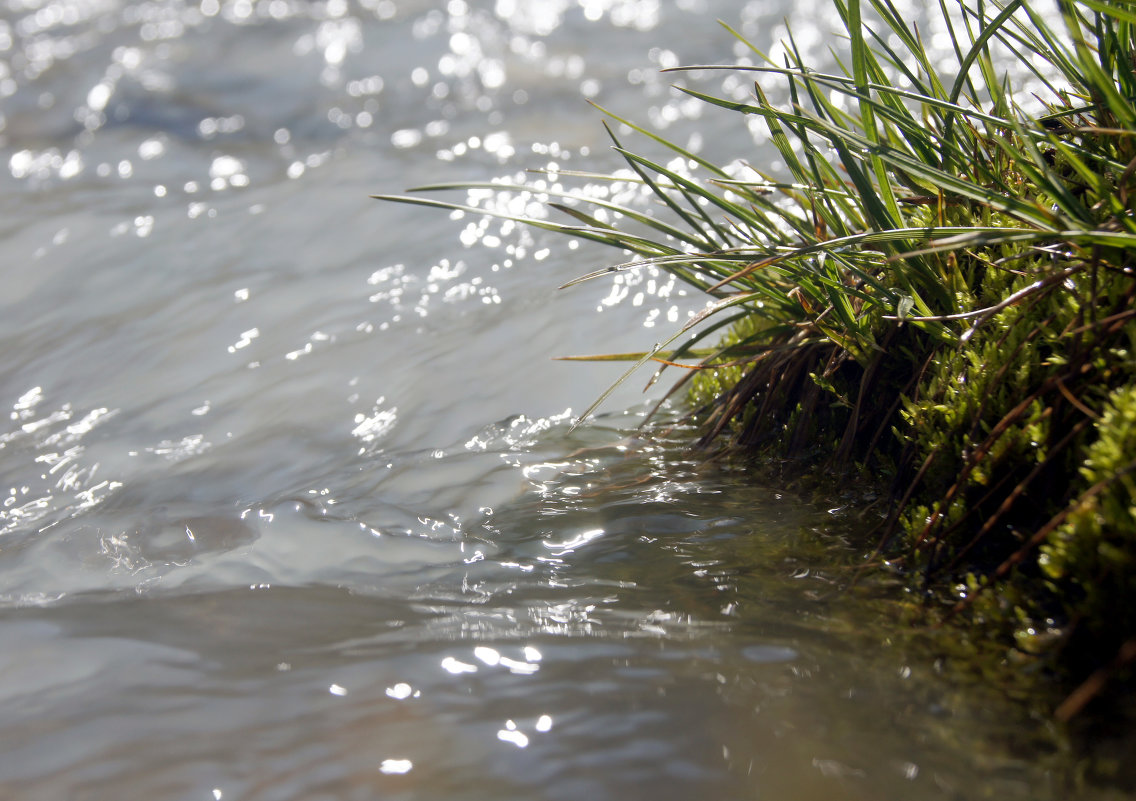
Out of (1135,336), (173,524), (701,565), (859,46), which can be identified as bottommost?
(173,524)

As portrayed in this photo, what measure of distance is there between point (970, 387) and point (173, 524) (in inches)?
85.8

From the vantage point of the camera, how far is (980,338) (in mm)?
1817

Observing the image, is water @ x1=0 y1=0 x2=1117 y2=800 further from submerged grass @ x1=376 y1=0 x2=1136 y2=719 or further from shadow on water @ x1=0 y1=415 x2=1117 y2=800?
submerged grass @ x1=376 y1=0 x2=1136 y2=719

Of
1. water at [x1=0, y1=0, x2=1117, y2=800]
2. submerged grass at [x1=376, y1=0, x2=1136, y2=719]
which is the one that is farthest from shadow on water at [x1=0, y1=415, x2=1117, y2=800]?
submerged grass at [x1=376, y1=0, x2=1136, y2=719]

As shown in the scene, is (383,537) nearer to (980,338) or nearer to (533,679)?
(533,679)

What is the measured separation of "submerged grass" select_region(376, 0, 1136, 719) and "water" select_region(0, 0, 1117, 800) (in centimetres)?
20

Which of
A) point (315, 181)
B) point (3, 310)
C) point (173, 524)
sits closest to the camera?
point (173, 524)

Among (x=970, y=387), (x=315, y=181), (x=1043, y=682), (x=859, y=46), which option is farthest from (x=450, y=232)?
(x=1043, y=682)

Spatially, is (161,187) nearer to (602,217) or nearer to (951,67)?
(602,217)

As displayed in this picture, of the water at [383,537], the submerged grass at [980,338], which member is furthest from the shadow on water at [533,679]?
the submerged grass at [980,338]

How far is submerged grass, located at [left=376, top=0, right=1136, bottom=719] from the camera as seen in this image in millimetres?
1395

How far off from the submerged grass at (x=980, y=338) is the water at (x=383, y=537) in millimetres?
197

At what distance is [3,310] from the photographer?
15.1 ft

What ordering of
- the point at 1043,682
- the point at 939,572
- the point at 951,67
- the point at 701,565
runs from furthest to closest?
the point at 951,67
the point at 701,565
the point at 939,572
the point at 1043,682
